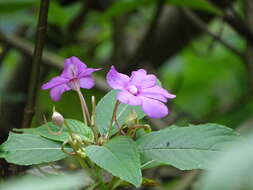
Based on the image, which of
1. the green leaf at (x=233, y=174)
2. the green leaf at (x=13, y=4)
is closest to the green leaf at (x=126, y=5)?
the green leaf at (x=13, y=4)

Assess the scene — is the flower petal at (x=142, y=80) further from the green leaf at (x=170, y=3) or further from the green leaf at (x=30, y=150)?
the green leaf at (x=170, y=3)

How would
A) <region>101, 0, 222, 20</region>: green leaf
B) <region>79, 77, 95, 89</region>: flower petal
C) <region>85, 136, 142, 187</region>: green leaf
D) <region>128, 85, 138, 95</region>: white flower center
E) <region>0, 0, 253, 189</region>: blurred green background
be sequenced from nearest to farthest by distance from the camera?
<region>85, 136, 142, 187</region>: green leaf
<region>128, 85, 138, 95</region>: white flower center
<region>79, 77, 95, 89</region>: flower petal
<region>101, 0, 222, 20</region>: green leaf
<region>0, 0, 253, 189</region>: blurred green background

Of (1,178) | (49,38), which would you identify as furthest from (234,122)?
(1,178)

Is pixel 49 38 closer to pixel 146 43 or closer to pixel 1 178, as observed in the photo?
pixel 146 43


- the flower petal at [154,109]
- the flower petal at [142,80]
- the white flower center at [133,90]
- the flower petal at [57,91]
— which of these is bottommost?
the flower petal at [154,109]

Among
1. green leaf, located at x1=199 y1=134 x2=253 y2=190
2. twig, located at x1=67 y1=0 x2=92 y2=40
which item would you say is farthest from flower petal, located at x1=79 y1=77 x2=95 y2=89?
twig, located at x1=67 y1=0 x2=92 y2=40

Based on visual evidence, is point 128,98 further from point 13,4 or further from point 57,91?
point 13,4

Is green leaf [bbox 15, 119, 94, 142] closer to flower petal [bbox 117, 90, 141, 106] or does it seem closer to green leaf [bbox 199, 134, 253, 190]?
flower petal [bbox 117, 90, 141, 106]
